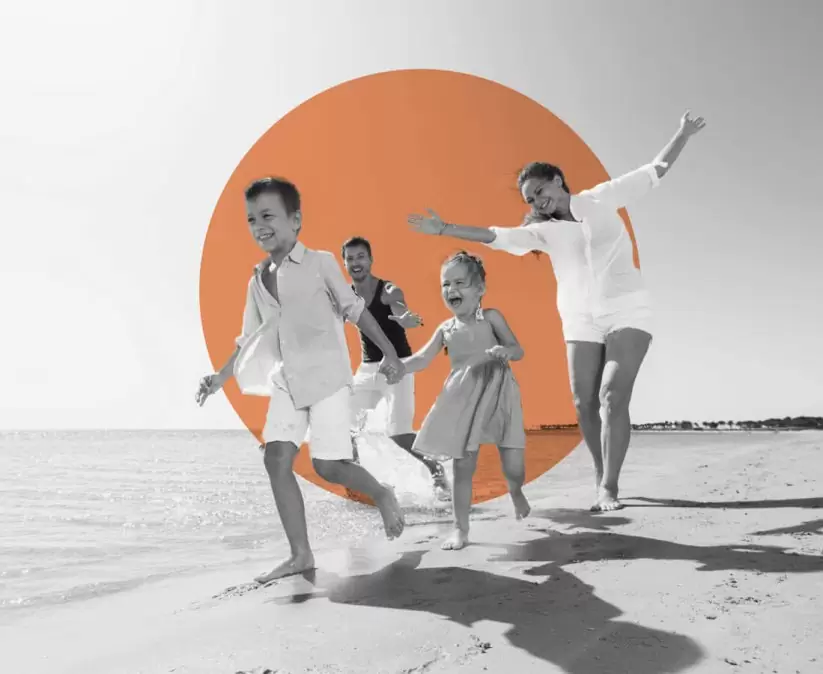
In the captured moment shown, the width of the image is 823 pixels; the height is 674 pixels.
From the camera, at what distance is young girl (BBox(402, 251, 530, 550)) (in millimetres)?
3977

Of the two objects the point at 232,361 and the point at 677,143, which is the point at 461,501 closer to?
the point at 232,361

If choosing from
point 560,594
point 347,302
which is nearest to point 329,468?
point 347,302

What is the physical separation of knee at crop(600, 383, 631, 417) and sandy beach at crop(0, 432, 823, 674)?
605 millimetres

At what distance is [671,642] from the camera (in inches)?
85.7

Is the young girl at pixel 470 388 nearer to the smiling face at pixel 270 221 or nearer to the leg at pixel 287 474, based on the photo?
the leg at pixel 287 474

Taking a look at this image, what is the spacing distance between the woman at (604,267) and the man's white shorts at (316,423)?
1507 mm

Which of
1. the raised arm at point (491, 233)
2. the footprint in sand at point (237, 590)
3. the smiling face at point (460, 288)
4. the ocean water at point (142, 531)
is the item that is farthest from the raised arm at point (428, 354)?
the footprint in sand at point (237, 590)

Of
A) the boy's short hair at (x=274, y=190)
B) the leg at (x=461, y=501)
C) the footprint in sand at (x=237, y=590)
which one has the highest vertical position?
the boy's short hair at (x=274, y=190)

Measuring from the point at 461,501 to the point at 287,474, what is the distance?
0.96m

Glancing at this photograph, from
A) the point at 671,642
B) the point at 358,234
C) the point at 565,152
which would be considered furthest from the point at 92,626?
the point at 565,152

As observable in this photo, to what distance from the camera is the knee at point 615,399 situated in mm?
4508

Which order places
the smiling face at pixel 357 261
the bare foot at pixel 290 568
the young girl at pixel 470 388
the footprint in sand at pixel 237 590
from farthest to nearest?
1. the smiling face at pixel 357 261
2. the young girl at pixel 470 388
3. the bare foot at pixel 290 568
4. the footprint in sand at pixel 237 590

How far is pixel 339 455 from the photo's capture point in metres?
3.55

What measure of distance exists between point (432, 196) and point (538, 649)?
10.4 feet
